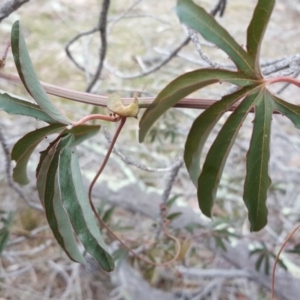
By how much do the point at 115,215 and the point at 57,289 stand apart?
0.95 feet

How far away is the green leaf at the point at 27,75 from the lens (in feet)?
1.23

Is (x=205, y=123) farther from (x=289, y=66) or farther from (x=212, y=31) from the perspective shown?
(x=289, y=66)

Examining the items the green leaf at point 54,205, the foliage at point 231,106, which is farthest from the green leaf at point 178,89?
the green leaf at point 54,205

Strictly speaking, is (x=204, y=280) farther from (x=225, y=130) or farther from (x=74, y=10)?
(x=74, y=10)

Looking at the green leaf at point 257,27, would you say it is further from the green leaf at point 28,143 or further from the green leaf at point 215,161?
the green leaf at point 28,143

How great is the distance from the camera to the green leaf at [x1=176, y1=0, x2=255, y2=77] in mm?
372

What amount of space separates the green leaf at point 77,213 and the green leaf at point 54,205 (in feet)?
0.08

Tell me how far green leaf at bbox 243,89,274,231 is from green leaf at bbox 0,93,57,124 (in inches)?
7.9

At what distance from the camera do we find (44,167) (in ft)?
1.37

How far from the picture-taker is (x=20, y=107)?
0.42 m

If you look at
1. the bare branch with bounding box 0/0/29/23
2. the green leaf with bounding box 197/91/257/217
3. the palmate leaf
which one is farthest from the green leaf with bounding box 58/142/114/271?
the bare branch with bounding box 0/0/29/23

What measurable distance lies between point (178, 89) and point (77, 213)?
144 mm

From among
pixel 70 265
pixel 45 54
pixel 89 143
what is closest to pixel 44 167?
pixel 70 265

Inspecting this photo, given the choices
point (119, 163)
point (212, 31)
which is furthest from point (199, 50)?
point (119, 163)
